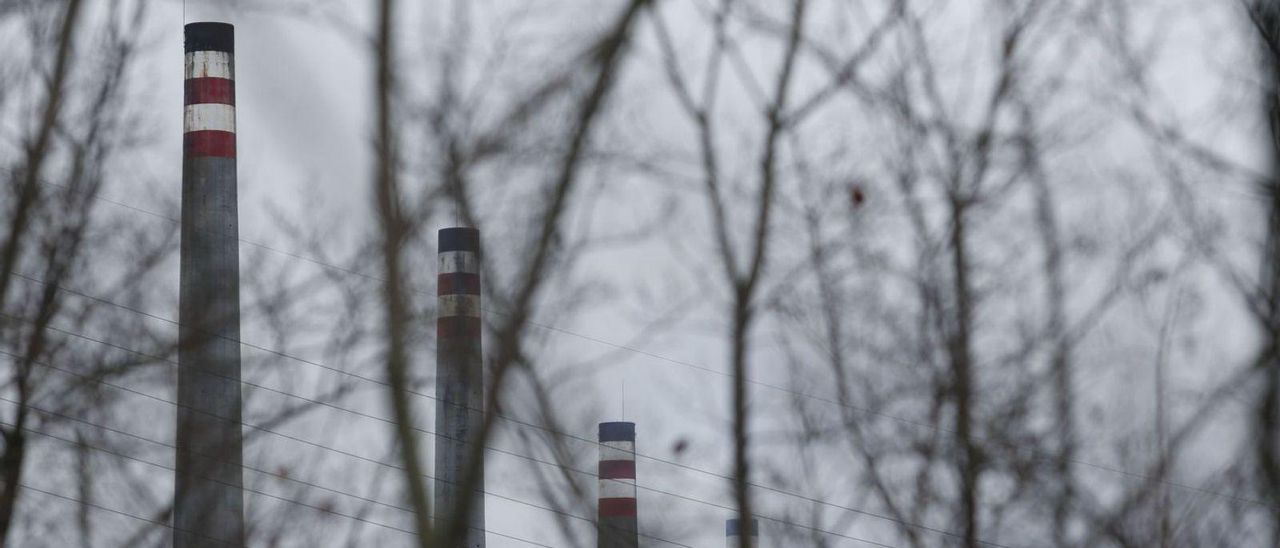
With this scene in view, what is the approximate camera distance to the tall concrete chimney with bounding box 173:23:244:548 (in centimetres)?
501

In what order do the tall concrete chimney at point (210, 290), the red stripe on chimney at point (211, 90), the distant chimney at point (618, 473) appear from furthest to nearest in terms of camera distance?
the distant chimney at point (618, 473), the red stripe on chimney at point (211, 90), the tall concrete chimney at point (210, 290)

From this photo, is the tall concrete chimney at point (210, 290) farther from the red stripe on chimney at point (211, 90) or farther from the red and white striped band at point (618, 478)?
the red and white striped band at point (618, 478)

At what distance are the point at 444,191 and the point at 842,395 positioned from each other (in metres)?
5.53

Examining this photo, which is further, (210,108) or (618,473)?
(618,473)

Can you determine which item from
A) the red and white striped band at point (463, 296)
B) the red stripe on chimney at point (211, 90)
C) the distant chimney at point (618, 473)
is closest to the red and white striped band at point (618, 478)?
the distant chimney at point (618, 473)

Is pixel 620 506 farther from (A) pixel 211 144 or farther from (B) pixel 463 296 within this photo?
(B) pixel 463 296

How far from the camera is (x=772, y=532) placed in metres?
8.35

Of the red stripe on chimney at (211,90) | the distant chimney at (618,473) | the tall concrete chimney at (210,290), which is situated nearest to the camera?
the tall concrete chimney at (210,290)

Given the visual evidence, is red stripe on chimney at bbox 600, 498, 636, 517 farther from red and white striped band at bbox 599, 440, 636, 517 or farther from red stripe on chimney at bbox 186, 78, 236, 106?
red stripe on chimney at bbox 186, 78, 236, 106

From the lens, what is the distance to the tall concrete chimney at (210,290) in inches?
197

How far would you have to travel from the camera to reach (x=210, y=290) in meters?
6.66

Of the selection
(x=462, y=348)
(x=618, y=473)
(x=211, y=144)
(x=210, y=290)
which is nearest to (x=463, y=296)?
(x=462, y=348)

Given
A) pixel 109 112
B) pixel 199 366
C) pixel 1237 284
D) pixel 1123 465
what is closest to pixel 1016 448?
pixel 1123 465

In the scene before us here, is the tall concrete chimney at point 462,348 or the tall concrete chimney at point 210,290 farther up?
the tall concrete chimney at point 210,290
